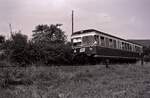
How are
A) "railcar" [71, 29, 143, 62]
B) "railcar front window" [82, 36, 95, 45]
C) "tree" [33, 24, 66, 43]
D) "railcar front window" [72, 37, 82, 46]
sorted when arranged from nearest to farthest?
1. "railcar" [71, 29, 143, 62]
2. "railcar front window" [82, 36, 95, 45]
3. "railcar front window" [72, 37, 82, 46]
4. "tree" [33, 24, 66, 43]

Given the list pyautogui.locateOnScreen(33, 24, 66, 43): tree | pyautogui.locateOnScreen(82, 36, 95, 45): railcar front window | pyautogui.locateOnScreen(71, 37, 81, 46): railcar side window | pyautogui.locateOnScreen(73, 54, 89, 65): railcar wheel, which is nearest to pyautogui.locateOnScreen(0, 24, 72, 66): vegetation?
pyautogui.locateOnScreen(73, 54, 89, 65): railcar wheel

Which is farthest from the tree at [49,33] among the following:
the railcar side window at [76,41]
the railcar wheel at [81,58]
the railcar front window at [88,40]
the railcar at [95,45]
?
the railcar front window at [88,40]

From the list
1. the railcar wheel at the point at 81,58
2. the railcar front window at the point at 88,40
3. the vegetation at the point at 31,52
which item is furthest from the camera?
the railcar wheel at the point at 81,58

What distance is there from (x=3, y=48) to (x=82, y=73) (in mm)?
8198

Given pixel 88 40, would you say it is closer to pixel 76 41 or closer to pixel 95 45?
pixel 95 45

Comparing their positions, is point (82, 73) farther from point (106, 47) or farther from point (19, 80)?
point (106, 47)

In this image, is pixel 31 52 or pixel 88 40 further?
pixel 88 40

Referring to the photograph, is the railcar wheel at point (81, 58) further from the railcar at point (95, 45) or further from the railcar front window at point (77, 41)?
the railcar front window at point (77, 41)

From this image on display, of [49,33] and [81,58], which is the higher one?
[49,33]

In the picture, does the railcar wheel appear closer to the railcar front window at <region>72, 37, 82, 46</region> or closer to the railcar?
the railcar

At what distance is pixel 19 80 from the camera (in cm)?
826

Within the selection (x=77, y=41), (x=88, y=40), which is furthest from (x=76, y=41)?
(x=88, y=40)

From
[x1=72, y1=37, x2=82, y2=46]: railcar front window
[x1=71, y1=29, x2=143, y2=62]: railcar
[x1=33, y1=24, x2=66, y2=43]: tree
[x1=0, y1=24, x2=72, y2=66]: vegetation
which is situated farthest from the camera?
[x1=33, y1=24, x2=66, y2=43]: tree

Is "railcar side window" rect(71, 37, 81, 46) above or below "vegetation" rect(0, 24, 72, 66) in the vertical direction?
above
